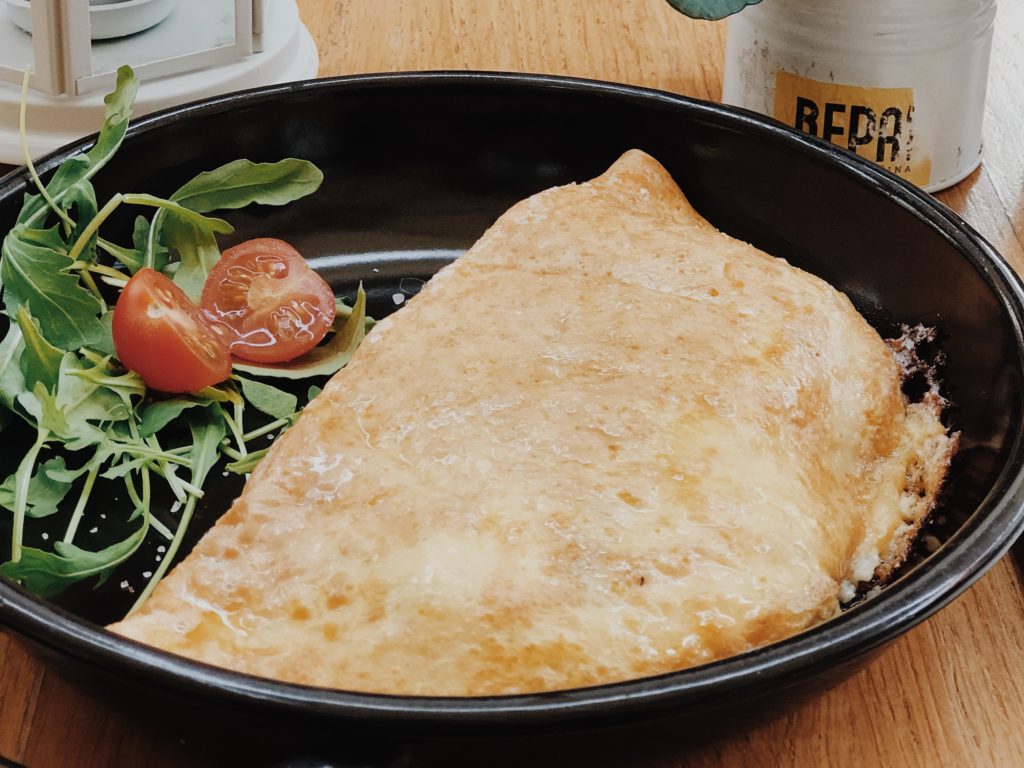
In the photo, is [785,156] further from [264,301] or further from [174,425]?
[174,425]

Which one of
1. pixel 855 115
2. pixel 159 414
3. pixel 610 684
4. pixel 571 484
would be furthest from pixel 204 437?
pixel 855 115

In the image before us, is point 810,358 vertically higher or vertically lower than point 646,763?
higher

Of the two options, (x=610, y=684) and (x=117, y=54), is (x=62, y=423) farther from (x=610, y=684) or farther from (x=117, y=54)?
(x=117, y=54)

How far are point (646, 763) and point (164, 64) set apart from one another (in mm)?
1263

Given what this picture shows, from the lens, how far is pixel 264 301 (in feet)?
4.36

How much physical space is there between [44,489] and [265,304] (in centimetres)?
33

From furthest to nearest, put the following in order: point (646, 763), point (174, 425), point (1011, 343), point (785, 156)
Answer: point (785, 156) < point (174, 425) < point (1011, 343) < point (646, 763)

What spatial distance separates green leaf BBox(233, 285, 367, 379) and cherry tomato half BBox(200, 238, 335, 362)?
13mm

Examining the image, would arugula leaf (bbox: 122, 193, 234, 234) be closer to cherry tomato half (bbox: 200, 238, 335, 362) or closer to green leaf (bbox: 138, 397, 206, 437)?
cherry tomato half (bbox: 200, 238, 335, 362)

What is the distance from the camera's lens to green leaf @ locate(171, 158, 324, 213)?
54.5 inches

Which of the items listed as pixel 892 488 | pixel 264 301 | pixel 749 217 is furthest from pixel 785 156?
pixel 264 301

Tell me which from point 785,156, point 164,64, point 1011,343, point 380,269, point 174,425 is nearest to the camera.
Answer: point 1011,343

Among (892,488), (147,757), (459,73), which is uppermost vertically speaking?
(459,73)

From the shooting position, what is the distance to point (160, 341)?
120 cm
